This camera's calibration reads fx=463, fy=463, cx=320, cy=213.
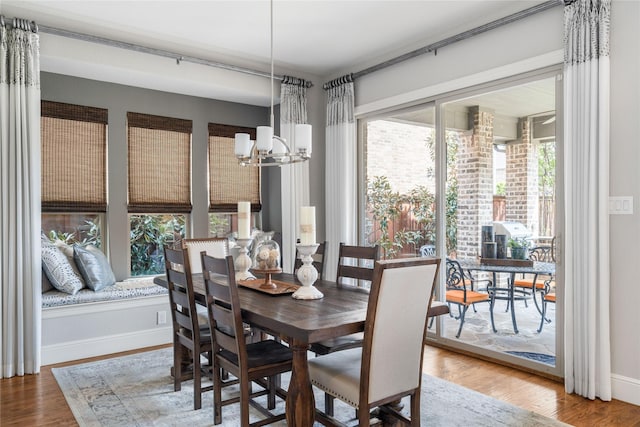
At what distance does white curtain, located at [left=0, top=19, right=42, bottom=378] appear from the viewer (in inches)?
135

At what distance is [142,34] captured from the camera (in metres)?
4.11

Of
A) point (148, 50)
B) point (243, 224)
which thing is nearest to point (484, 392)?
point (243, 224)

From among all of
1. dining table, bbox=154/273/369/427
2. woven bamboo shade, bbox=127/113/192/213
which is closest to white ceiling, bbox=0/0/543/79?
woven bamboo shade, bbox=127/113/192/213

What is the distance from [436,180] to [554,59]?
1346 mm

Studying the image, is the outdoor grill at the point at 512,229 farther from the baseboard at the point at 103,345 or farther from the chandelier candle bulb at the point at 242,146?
the baseboard at the point at 103,345

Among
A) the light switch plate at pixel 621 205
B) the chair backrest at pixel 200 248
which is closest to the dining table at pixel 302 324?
the chair backrest at pixel 200 248

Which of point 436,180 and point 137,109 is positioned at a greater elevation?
point 137,109

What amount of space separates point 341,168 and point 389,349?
3.06 m

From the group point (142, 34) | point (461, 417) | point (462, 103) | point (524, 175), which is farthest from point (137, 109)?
point (461, 417)

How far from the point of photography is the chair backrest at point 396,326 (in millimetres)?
1980

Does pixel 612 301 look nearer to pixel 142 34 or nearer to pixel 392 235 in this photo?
pixel 392 235

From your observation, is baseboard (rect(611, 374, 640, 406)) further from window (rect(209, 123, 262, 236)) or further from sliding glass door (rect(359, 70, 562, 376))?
window (rect(209, 123, 262, 236))

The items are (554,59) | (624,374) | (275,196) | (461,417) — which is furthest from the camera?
(275,196)

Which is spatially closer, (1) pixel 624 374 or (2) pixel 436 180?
(1) pixel 624 374
